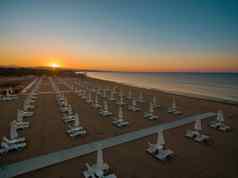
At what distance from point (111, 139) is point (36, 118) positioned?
5.72m

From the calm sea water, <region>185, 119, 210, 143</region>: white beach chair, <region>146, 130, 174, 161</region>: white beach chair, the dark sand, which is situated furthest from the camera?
the calm sea water

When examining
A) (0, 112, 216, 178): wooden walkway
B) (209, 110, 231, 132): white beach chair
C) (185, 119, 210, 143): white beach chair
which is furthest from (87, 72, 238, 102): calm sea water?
(0, 112, 216, 178): wooden walkway

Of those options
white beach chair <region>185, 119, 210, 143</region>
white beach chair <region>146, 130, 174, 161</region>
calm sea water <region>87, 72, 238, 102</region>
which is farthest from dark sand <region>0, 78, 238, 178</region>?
calm sea water <region>87, 72, 238, 102</region>

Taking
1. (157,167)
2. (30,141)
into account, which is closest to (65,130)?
(30,141)

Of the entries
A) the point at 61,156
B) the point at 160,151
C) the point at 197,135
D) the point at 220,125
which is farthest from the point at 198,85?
the point at 61,156

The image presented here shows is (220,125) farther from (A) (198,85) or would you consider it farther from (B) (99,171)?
(A) (198,85)

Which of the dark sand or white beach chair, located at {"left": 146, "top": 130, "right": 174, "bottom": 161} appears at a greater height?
white beach chair, located at {"left": 146, "top": 130, "right": 174, "bottom": 161}

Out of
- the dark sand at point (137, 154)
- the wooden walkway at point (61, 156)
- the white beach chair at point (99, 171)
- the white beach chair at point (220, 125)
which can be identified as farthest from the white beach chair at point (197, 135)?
the white beach chair at point (99, 171)

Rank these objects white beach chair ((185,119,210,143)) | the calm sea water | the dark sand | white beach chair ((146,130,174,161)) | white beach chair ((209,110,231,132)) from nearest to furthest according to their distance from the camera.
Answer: the dark sand
white beach chair ((146,130,174,161))
white beach chair ((185,119,210,143))
white beach chair ((209,110,231,132))
the calm sea water

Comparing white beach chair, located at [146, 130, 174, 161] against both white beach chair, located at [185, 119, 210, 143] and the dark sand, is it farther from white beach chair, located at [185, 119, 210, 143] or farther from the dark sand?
white beach chair, located at [185, 119, 210, 143]

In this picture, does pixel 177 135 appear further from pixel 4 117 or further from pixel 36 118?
pixel 4 117

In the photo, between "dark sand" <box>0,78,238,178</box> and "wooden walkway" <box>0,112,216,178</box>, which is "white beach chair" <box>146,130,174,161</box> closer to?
"dark sand" <box>0,78,238,178</box>

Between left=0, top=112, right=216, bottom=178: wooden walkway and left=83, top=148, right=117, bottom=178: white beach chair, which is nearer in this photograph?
left=83, top=148, right=117, bottom=178: white beach chair

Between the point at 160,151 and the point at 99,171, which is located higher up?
A: the point at 99,171
